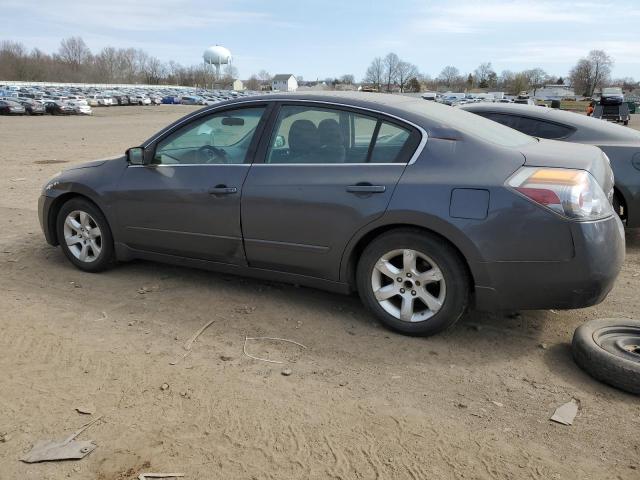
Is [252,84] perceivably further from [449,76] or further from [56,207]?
[56,207]

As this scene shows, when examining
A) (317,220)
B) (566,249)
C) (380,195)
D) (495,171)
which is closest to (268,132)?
(317,220)

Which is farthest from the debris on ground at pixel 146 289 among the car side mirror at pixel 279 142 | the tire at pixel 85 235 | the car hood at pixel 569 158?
the car hood at pixel 569 158

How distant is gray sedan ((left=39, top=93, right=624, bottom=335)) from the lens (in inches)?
134

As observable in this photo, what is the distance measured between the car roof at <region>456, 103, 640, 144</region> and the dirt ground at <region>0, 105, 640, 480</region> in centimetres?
181

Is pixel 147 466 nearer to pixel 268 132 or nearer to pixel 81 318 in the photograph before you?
pixel 81 318

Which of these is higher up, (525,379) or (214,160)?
(214,160)

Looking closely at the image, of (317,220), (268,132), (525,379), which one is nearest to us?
(525,379)

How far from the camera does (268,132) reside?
4.30 m

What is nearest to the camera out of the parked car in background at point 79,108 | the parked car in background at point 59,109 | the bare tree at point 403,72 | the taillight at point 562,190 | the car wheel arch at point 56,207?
the taillight at point 562,190

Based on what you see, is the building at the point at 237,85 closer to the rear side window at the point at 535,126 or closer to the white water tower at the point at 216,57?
the white water tower at the point at 216,57

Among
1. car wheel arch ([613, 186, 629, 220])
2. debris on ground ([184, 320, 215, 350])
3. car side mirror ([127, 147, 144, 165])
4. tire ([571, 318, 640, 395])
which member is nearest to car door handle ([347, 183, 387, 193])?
debris on ground ([184, 320, 215, 350])

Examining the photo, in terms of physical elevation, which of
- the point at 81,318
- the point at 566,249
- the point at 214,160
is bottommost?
the point at 81,318

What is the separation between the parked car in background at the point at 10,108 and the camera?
45.6 metres

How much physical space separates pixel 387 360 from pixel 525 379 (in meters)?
0.81
